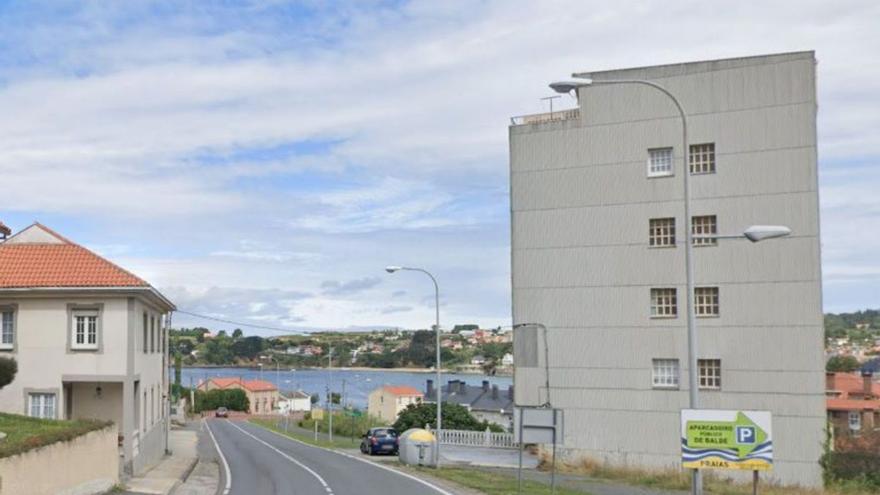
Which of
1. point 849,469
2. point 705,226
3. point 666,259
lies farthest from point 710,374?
point 849,469

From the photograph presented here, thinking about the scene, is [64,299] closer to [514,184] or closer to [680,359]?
[514,184]

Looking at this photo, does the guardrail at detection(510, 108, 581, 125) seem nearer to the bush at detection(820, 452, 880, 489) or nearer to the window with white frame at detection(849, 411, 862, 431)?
the bush at detection(820, 452, 880, 489)

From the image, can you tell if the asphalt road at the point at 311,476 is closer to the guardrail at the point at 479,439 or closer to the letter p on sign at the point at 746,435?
the guardrail at the point at 479,439

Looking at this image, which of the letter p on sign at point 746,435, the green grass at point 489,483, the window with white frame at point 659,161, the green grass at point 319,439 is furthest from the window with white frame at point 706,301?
A: the green grass at point 319,439

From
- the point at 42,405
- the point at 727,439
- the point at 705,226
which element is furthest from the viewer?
the point at 705,226

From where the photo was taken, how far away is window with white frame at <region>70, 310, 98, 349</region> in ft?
101

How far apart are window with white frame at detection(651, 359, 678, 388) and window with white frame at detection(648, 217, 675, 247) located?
4.62 metres

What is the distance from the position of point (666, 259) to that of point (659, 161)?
391cm

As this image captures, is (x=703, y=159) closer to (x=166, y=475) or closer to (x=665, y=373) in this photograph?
(x=665, y=373)

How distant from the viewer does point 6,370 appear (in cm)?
2744

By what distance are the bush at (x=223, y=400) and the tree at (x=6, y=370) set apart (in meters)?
129

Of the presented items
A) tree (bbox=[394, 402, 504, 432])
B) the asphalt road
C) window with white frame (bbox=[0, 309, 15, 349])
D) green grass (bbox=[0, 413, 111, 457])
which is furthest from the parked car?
green grass (bbox=[0, 413, 111, 457])

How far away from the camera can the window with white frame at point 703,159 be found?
38.6 metres

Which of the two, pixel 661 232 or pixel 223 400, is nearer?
pixel 661 232
